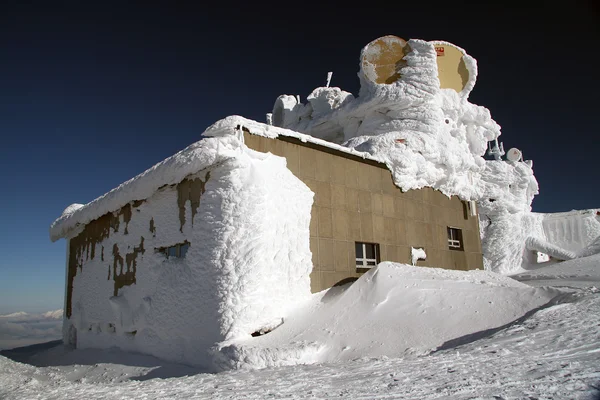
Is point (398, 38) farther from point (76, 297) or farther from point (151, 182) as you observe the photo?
point (76, 297)

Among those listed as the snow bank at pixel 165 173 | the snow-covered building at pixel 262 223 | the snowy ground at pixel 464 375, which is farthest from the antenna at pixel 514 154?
the snow bank at pixel 165 173

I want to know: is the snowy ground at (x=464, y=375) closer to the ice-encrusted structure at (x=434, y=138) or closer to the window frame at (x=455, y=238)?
the ice-encrusted structure at (x=434, y=138)

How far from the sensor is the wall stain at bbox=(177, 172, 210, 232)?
28.2 feet

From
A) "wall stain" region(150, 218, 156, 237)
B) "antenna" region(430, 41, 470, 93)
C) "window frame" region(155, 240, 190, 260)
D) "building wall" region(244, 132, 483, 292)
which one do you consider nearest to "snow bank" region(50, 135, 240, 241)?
"wall stain" region(150, 218, 156, 237)

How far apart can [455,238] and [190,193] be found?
9409 millimetres

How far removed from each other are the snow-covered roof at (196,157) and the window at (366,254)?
2338 mm

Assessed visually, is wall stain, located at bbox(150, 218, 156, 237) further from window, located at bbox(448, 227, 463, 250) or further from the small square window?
window, located at bbox(448, 227, 463, 250)

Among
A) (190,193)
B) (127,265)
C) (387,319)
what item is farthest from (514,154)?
(127,265)

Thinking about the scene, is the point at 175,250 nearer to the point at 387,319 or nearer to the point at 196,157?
the point at 196,157

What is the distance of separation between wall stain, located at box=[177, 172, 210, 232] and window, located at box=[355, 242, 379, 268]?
13.8 feet

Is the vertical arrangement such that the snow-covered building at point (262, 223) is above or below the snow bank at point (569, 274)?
above

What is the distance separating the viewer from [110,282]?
11180mm

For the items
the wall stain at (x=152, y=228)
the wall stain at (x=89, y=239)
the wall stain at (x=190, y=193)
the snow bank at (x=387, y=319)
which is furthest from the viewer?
the wall stain at (x=89, y=239)

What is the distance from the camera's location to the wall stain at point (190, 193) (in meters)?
8.60
